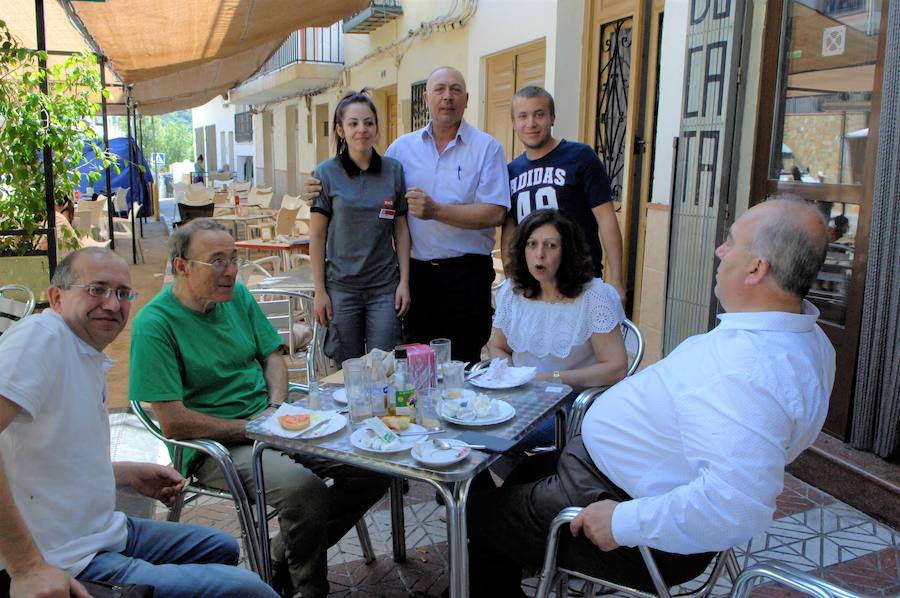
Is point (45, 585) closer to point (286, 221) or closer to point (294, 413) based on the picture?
point (294, 413)

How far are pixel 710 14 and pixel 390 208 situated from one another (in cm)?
241

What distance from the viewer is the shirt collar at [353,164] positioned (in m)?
3.28

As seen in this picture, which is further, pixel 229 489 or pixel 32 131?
pixel 32 131

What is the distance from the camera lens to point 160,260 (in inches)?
465

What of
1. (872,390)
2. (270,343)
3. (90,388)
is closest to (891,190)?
(872,390)

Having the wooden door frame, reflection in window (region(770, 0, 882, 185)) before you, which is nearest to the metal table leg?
the wooden door frame

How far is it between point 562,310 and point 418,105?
27.3ft

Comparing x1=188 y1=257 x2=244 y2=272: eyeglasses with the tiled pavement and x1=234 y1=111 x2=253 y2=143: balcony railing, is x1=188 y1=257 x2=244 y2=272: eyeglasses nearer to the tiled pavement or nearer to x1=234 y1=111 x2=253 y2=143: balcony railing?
the tiled pavement

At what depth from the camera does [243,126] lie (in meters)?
28.5

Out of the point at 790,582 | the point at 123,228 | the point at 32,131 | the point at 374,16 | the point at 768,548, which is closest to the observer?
the point at 790,582

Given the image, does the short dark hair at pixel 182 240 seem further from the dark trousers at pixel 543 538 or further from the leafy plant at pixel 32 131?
the leafy plant at pixel 32 131

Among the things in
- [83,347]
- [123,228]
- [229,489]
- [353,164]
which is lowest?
[123,228]

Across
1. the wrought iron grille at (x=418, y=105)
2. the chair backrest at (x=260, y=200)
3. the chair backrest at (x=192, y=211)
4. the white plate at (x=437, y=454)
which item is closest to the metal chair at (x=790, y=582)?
the white plate at (x=437, y=454)

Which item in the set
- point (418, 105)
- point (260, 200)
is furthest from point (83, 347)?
point (260, 200)
